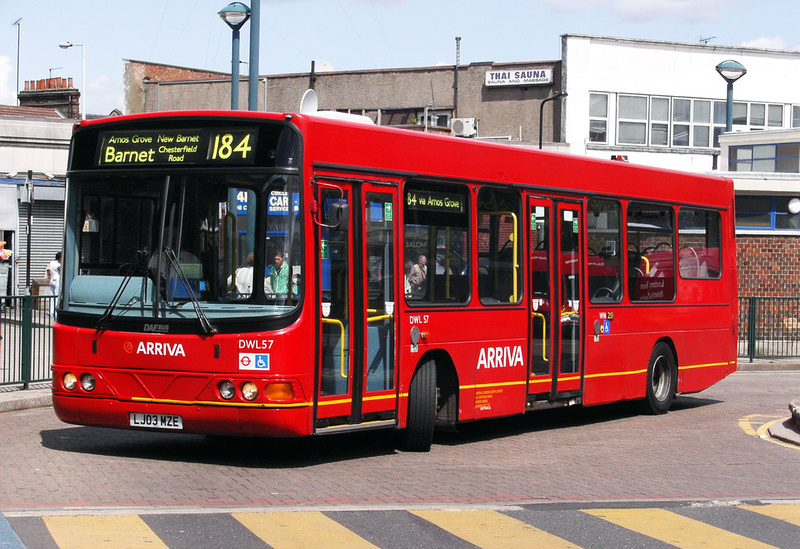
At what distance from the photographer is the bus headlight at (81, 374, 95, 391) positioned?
32.8 ft

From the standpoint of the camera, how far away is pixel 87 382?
10008mm

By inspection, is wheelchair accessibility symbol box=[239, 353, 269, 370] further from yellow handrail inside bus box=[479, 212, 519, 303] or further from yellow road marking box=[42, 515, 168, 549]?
yellow handrail inside bus box=[479, 212, 519, 303]

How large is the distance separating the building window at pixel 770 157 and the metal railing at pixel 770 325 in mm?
15351

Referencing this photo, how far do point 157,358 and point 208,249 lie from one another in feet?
3.38

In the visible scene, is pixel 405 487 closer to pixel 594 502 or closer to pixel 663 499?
pixel 594 502

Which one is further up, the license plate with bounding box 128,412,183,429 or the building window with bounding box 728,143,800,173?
the building window with bounding box 728,143,800,173

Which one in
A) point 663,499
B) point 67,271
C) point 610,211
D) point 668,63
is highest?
point 668,63

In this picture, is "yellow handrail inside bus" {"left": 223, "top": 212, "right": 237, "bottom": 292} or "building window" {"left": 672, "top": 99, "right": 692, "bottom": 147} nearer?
"yellow handrail inside bus" {"left": 223, "top": 212, "right": 237, "bottom": 292}

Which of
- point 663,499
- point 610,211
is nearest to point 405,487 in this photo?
point 663,499

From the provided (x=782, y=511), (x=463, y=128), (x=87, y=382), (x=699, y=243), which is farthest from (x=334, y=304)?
(x=463, y=128)

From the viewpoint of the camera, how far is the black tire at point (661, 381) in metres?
14.9

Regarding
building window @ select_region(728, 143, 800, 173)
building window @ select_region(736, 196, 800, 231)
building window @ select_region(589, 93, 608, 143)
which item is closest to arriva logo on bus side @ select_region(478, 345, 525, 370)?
building window @ select_region(736, 196, 800, 231)

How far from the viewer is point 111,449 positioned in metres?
10.8

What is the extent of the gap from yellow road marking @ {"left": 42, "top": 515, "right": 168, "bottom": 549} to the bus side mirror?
130 inches
